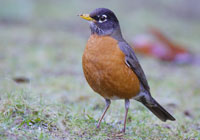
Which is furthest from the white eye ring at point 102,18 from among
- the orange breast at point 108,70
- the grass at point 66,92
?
the grass at point 66,92

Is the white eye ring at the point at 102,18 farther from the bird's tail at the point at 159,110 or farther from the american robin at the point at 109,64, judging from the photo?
the bird's tail at the point at 159,110

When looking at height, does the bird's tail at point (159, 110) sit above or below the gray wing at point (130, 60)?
below

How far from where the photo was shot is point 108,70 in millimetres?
4023

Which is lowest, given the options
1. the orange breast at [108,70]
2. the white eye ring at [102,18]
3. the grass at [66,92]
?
the grass at [66,92]

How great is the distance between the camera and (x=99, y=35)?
→ 4.39 metres

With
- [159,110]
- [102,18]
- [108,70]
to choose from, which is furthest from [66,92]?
[108,70]

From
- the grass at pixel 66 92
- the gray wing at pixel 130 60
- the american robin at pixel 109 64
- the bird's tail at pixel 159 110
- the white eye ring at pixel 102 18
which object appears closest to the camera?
the grass at pixel 66 92

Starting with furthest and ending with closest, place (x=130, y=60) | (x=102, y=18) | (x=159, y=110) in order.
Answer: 1. (x=159, y=110)
2. (x=102, y=18)
3. (x=130, y=60)

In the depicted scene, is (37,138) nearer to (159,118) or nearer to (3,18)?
(159,118)

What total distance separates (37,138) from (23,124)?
35 cm

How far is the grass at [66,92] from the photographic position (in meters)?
3.94

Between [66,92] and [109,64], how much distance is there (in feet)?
8.68

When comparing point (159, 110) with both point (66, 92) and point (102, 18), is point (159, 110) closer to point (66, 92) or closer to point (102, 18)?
point (102, 18)

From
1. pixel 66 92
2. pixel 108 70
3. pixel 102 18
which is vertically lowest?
pixel 66 92
